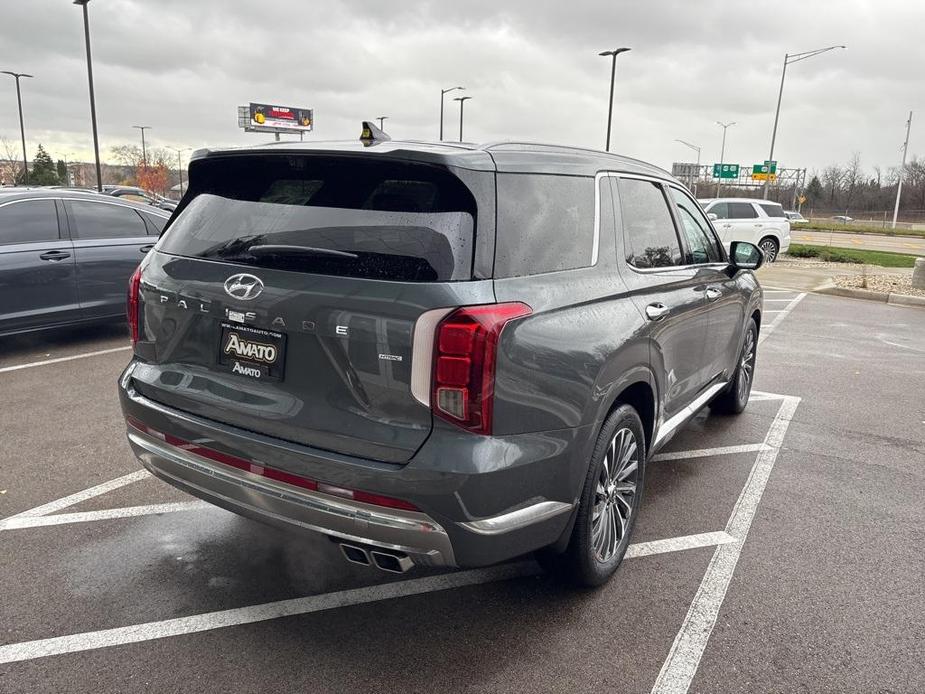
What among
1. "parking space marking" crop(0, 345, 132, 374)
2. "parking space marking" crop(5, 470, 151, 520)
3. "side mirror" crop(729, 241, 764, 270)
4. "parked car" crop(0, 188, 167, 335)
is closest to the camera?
"parking space marking" crop(5, 470, 151, 520)

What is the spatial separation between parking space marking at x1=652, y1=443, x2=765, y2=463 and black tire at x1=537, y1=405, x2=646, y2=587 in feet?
4.83

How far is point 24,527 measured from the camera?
11.9 feet

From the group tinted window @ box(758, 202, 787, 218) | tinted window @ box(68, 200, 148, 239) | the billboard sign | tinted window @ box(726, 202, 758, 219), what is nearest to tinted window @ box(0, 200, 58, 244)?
tinted window @ box(68, 200, 148, 239)

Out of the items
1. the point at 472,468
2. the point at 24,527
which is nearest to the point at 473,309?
the point at 472,468

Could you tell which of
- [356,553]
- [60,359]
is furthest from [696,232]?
[60,359]

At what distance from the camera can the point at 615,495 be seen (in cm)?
324

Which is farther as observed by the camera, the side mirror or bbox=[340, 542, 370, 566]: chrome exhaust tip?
the side mirror

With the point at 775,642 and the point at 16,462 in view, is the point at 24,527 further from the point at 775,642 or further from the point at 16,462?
the point at 775,642

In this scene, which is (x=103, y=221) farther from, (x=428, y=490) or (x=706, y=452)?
(x=428, y=490)

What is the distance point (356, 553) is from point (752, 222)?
20205 mm

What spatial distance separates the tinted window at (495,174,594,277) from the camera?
256cm

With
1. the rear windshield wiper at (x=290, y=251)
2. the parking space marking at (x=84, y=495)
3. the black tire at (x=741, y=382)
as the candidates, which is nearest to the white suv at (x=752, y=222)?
the black tire at (x=741, y=382)

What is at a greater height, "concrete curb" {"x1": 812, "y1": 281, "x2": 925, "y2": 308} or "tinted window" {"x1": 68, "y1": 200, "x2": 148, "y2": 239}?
"tinted window" {"x1": 68, "y1": 200, "x2": 148, "y2": 239}

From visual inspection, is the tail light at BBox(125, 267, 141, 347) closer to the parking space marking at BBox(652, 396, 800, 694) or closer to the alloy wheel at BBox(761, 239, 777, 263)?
the parking space marking at BBox(652, 396, 800, 694)
